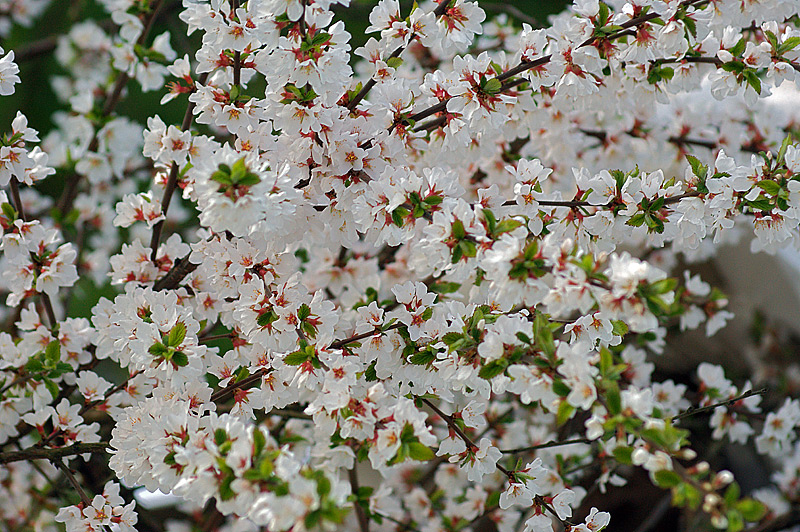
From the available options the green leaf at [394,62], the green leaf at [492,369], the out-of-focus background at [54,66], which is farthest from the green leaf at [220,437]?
the out-of-focus background at [54,66]

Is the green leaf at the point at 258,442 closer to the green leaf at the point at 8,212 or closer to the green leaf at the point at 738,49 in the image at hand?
the green leaf at the point at 8,212

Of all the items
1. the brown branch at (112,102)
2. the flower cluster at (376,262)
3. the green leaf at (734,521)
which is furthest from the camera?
the brown branch at (112,102)

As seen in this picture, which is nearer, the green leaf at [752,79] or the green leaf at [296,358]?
the green leaf at [296,358]

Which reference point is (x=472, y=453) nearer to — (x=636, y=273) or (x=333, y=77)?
(x=636, y=273)

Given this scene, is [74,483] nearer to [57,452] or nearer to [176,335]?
[57,452]

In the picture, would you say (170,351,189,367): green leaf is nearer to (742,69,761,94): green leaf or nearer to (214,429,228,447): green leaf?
(214,429,228,447): green leaf

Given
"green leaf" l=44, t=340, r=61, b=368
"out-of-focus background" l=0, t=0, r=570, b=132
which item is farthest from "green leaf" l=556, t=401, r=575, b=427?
"out-of-focus background" l=0, t=0, r=570, b=132

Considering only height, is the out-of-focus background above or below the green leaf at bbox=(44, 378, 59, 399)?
below
